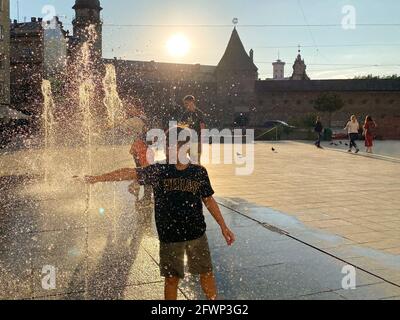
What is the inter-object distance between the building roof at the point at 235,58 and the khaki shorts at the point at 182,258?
174ft

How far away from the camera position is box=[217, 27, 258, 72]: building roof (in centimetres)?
5491

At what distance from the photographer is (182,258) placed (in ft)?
10.7

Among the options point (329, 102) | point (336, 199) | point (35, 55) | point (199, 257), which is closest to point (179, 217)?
point (199, 257)

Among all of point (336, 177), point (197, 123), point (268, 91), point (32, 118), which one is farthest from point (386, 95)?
point (197, 123)

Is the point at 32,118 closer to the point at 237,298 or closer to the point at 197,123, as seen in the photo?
the point at 197,123

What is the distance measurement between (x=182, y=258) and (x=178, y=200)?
455 mm

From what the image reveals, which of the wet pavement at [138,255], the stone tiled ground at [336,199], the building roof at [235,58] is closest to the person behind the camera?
the wet pavement at [138,255]

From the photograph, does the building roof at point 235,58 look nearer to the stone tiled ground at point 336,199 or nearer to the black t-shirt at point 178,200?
the stone tiled ground at point 336,199

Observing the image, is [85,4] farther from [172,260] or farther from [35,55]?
[172,260]

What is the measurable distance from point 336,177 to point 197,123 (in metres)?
4.89

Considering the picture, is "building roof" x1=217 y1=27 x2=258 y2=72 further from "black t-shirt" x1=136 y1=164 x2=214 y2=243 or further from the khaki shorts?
the khaki shorts

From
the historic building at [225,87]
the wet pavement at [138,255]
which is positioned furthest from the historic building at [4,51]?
the wet pavement at [138,255]

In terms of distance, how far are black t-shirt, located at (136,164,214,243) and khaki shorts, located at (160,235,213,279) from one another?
5 centimetres

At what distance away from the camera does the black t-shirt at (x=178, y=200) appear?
10.6ft
